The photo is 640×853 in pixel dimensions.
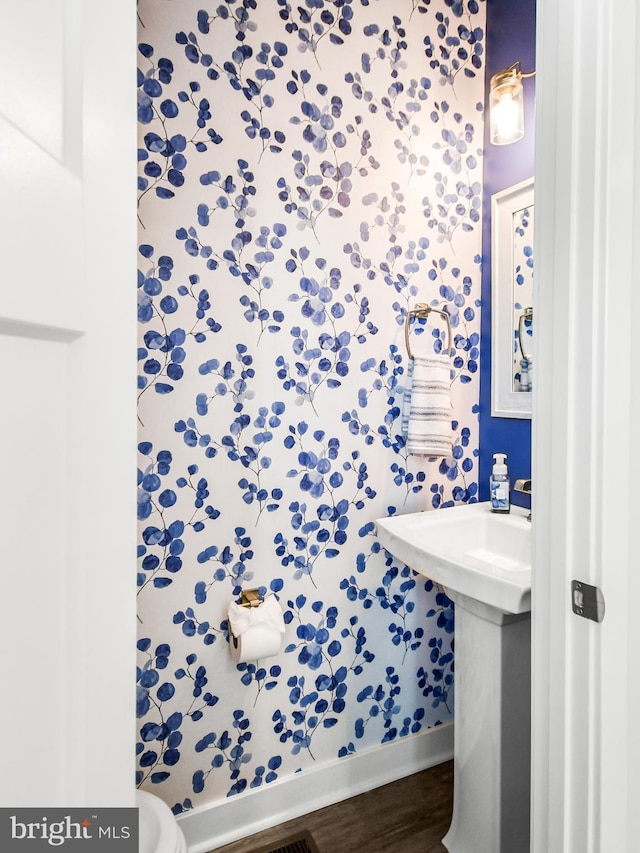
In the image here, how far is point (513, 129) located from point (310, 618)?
5.52ft

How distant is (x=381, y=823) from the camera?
1473 mm

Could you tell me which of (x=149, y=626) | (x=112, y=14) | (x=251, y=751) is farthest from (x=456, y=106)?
(x=251, y=751)

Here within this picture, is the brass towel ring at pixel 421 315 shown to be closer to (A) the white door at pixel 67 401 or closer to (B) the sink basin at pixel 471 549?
(B) the sink basin at pixel 471 549

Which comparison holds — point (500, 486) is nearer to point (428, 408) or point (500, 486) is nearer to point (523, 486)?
point (523, 486)

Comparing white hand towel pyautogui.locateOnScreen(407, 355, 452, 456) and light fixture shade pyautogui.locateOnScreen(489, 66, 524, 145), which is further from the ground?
Answer: light fixture shade pyautogui.locateOnScreen(489, 66, 524, 145)

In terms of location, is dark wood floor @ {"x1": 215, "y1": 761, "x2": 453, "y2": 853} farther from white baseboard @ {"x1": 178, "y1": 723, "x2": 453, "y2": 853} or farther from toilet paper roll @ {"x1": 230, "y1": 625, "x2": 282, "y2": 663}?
toilet paper roll @ {"x1": 230, "y1": 625, "x2": 282, "y2": 663}

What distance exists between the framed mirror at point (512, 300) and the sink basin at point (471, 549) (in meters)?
0.38

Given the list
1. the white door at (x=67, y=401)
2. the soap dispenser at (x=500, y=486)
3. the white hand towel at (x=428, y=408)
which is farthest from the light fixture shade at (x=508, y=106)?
the white door at (x=67, y=401)

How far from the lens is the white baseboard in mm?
1384

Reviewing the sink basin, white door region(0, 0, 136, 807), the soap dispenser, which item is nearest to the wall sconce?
the soap dispenser

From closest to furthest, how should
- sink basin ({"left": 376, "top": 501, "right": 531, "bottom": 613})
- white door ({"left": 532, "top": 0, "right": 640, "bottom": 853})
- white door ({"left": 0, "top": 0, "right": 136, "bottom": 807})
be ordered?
1. white door ({"left": 0, "top": 0, "right": 136, "bottom": 807})
2. white door ({"left": 532, "top": 0, "right": 640, "bottom": 853})
3. sink basin ({"left": 376, "top": 501, "right": 531, "bottom": 613})

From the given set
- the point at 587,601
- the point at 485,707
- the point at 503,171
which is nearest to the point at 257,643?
the point at 485,707

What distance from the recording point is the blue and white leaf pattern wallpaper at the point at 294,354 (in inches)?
51.2

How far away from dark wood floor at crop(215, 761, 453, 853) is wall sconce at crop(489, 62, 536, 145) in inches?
84.5
